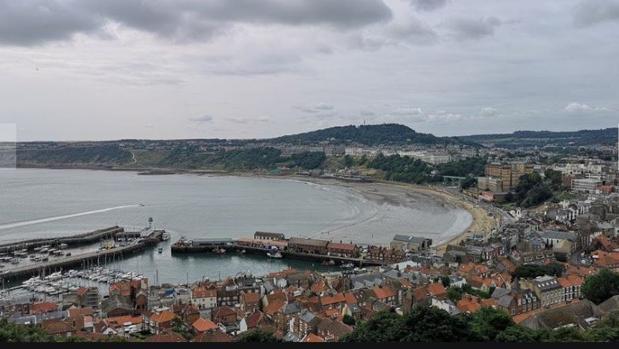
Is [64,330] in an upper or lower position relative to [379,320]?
lower

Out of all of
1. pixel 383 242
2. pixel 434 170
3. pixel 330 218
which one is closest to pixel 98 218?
pixel 330 218

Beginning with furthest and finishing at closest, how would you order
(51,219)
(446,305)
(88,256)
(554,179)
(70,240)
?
1. (554,179)
2. (51,219)
3. (70,240)
4. (88,256)
5. (446,305)

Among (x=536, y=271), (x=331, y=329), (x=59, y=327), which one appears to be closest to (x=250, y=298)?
(x=331, y=329)

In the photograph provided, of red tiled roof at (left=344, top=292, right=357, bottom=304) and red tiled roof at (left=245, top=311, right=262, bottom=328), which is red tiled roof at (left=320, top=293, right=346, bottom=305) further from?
red tiled roof at (left=245, top=311, right=262, bottom=328)

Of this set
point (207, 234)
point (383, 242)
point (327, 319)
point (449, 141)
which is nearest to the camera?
point (327, 319)

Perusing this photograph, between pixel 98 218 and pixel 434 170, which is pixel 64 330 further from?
pixel 434 170

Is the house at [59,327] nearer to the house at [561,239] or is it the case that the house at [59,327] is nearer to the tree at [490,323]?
the tree at [490,323]

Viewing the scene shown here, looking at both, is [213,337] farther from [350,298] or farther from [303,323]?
[350,298]

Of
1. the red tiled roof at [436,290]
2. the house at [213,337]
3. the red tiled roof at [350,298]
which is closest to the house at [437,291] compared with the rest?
the red tiled roof at [436,290]
